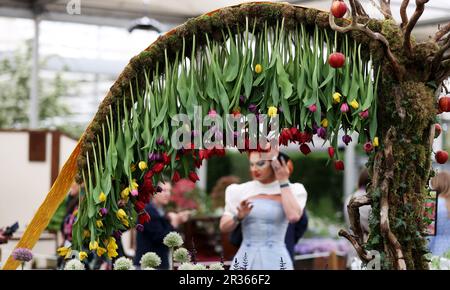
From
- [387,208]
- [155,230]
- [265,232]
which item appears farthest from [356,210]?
[155,230]

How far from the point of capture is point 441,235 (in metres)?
4.11

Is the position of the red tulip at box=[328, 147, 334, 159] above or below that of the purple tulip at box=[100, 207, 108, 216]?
above

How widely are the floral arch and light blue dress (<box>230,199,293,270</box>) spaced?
1.66 meters

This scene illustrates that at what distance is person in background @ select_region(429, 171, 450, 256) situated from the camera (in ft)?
13.0

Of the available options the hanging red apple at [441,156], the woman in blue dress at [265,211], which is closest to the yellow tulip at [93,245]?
the hanging red apple at [441,156]

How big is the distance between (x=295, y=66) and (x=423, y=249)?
694 millimetres

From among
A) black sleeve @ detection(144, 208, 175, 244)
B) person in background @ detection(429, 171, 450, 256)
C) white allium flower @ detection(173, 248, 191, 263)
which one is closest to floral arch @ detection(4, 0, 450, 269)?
white allium flower @ detection(173, 248, 191, 263)

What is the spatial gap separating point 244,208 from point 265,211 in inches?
4.6

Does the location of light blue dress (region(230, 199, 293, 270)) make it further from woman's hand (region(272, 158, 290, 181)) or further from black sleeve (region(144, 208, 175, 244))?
black sleeve (region(144, 208, 175, 244))

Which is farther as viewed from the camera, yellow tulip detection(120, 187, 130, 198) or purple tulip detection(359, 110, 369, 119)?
yellow tulip detection(120, 187, 130, 198)


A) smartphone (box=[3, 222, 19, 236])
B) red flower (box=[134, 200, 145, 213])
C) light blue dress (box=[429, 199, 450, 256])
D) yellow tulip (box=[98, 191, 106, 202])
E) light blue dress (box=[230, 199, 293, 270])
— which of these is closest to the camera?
yellow tulip (box=[98, 191, 106, 202])

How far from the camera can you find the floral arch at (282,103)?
2.41m
